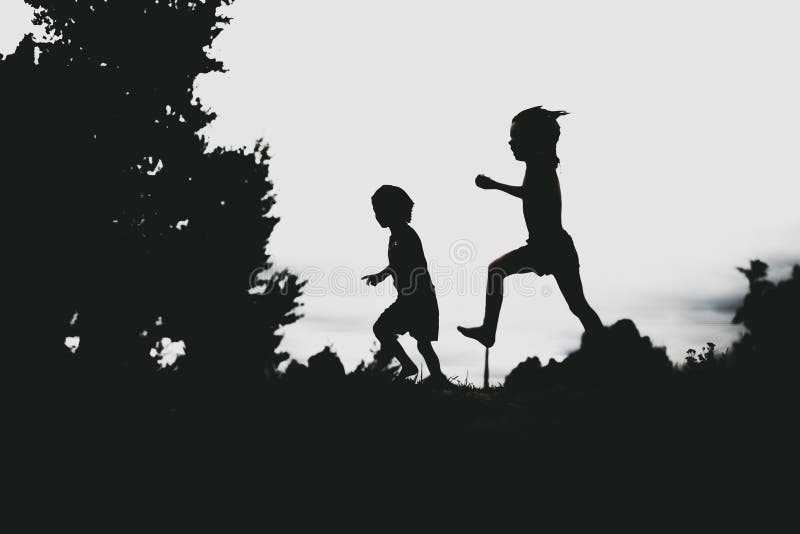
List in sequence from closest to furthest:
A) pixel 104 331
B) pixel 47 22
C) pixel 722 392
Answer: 1. pixel 722 392
2. pixel 104 331
3. pixel 47 22

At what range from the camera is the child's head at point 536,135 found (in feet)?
18.6

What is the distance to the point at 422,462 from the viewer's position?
354 centimetres

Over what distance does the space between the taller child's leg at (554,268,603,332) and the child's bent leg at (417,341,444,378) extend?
1729mm

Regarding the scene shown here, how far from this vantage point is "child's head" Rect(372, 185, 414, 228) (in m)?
6.76

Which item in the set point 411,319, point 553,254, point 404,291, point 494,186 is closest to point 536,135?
point 494,186

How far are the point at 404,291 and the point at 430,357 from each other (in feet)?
2.52

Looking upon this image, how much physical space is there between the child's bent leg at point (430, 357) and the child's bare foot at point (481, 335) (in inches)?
35.6

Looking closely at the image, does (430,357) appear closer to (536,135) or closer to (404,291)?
(404,291)

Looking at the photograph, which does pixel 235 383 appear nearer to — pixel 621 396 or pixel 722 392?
pixel 621 396

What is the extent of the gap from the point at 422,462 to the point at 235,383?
3.74ft

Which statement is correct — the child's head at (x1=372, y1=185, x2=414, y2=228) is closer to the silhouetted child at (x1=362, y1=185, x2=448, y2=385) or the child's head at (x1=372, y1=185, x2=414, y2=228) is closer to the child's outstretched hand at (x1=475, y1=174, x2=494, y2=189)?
the silhouetted child at (x1=362, y1=185, x2=448, y2=385)

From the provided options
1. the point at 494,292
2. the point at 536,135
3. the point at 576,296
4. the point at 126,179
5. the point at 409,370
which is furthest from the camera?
the point at 126,179

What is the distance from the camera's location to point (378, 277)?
6809 mm

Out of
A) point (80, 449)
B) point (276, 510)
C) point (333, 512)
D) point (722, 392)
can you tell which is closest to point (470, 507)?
point (333, 512)
